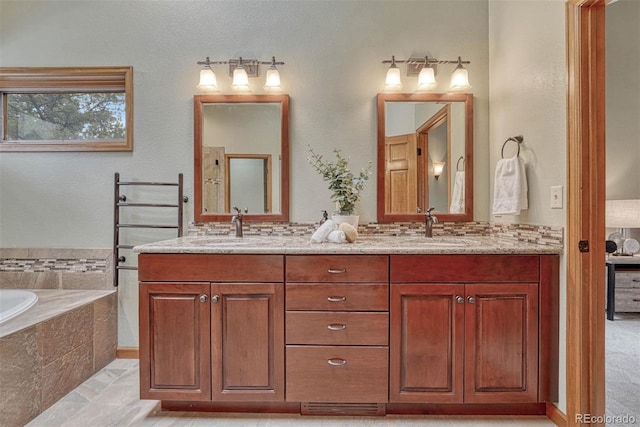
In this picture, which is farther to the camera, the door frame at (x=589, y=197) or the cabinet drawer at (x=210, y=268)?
the cabinet drawer at (x=210, y=268)

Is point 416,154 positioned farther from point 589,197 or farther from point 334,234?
point 589,197

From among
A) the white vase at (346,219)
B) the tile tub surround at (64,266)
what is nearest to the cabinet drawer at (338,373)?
the white vase at (346,219)

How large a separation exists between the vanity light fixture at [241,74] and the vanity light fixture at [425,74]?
0.76 m

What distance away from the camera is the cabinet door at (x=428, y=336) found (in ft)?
5.56

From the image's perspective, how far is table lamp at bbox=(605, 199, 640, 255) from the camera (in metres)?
2.36

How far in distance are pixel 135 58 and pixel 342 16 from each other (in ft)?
4.89

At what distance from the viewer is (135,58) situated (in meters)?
2.42

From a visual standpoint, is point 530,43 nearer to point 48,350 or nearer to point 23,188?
point 48,350

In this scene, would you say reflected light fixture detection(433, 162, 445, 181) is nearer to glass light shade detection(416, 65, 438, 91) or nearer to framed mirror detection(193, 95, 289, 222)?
glass light shade detection(416, 65, 438, 91)

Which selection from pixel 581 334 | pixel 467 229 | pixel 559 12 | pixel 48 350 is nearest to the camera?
pixel 581 334

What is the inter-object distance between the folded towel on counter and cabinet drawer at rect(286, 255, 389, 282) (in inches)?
7.6

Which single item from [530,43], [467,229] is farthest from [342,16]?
[467,229]

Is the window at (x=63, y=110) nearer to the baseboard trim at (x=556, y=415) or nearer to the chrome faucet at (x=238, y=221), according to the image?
the chrome faucet at (x=238, y=221)

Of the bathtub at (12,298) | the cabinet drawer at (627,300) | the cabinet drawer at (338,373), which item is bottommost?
the cabinet drawer at (338,373)
